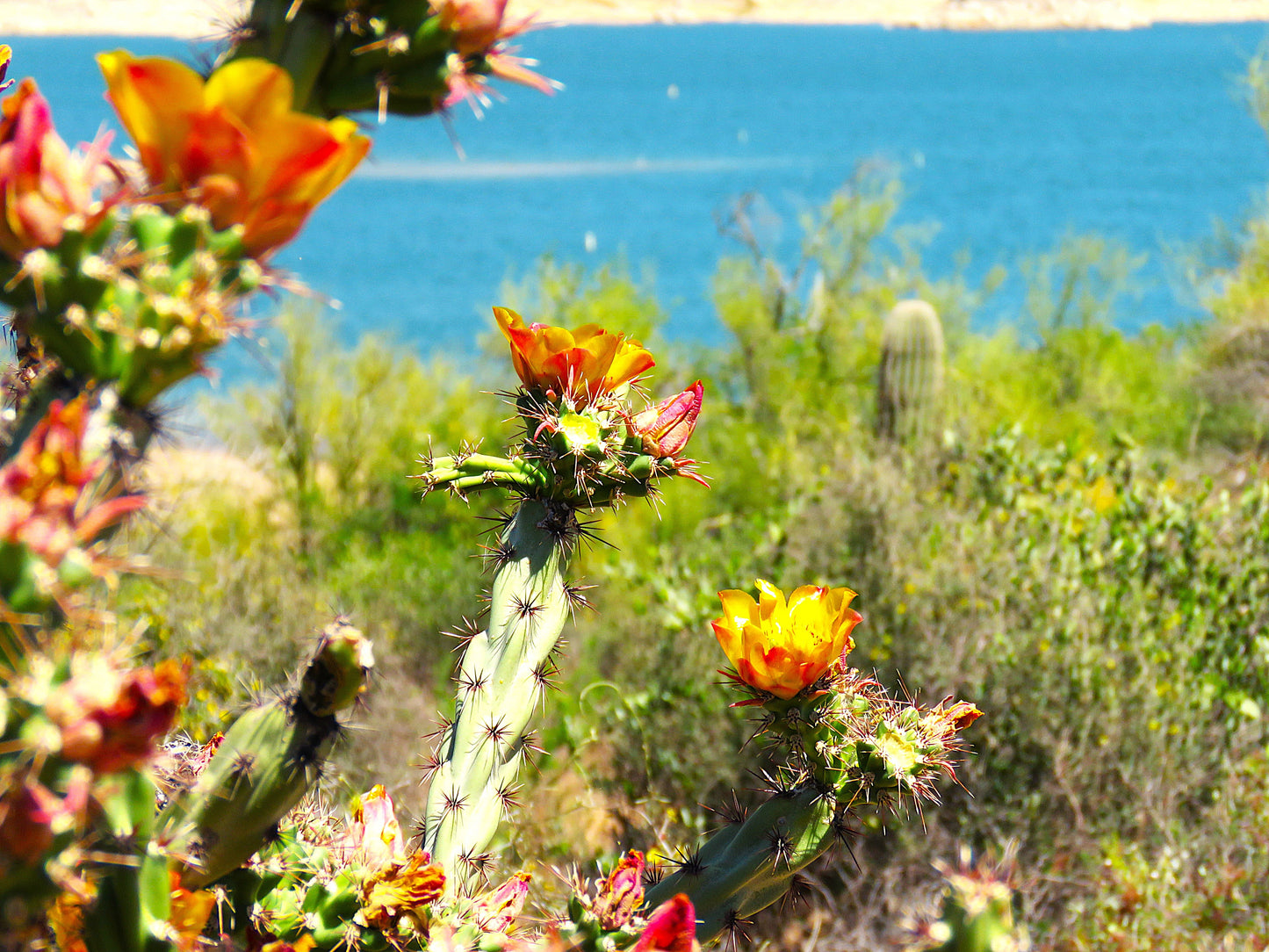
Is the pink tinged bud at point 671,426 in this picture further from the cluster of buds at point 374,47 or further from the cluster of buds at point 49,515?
the cluster of buds at point 49,515

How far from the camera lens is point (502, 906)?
4.39ft

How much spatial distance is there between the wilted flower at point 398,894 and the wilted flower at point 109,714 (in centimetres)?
56

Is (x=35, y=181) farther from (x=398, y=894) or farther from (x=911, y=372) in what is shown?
(x=911, y=372)

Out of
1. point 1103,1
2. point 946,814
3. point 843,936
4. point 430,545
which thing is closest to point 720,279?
point 430,545

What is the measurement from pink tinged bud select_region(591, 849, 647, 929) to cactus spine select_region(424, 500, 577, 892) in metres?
0.36

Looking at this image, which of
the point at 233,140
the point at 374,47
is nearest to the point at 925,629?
the point at 374,47

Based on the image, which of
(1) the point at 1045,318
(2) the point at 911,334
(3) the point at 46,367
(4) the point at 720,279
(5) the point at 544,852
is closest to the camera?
(3) the point at 46,367

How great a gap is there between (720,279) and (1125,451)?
5005 mm

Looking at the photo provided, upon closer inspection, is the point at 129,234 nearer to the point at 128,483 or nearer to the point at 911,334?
the point at 128,483

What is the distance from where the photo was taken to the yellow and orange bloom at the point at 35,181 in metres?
0.75

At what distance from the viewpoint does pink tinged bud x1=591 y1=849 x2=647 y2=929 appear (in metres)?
1.19

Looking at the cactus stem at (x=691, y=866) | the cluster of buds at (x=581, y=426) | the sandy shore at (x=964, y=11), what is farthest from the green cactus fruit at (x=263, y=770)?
the sandy shore at (x=964, y=11)

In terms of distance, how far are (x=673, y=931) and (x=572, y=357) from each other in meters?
0.78

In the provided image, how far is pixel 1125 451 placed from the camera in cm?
499
